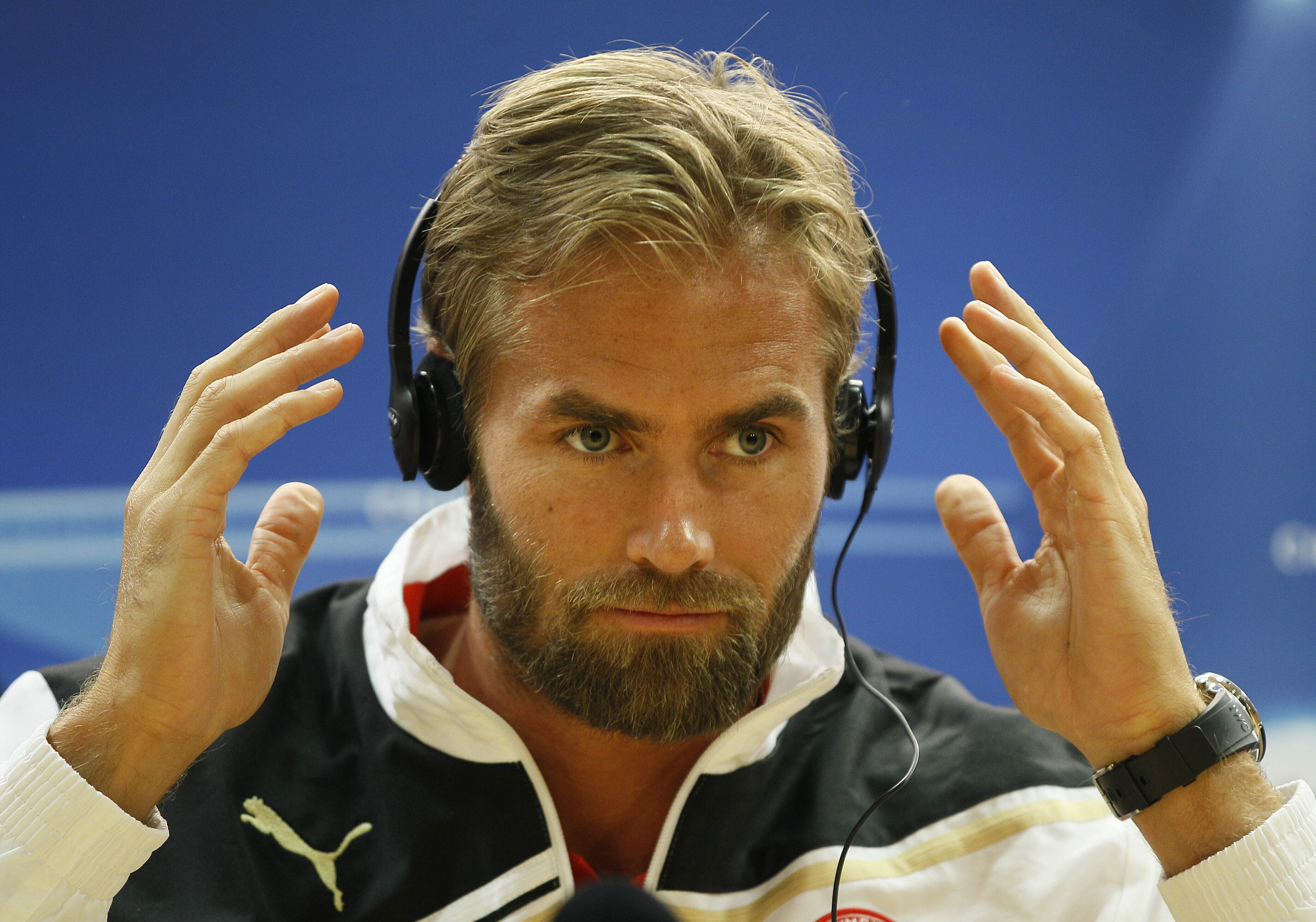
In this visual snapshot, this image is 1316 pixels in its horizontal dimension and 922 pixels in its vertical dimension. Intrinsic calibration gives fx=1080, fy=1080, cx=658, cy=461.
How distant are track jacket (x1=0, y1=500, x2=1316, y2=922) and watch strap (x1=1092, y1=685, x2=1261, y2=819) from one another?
0.28 ft

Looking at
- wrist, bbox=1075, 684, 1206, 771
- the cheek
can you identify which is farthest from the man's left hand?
the cheek

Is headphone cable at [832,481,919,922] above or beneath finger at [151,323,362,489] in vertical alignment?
beneath

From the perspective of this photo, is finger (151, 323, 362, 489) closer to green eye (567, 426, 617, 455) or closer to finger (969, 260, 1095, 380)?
green eye (567, 426, 617, 455)

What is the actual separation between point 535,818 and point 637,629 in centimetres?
29

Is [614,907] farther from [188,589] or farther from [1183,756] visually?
[1183,756]

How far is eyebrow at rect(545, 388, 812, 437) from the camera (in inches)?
49.7

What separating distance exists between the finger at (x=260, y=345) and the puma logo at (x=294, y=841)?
460mm

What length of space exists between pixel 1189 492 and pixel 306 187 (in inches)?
73.4

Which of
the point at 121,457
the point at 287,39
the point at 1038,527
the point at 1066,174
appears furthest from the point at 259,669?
the point at 1066,174

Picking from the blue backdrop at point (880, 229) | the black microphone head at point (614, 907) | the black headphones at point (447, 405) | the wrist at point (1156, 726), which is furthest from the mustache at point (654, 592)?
the blue backdrop at point (880, 229)

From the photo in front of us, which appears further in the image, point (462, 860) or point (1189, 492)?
point (1189, 492)

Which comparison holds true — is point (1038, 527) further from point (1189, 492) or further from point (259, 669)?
point (259, 669)

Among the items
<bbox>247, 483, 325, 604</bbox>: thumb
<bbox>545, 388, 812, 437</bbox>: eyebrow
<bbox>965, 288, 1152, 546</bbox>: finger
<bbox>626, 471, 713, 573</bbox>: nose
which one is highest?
<bbox>965, 288, 1152, 546</bbox>: finger

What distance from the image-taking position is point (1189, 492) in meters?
2.28
